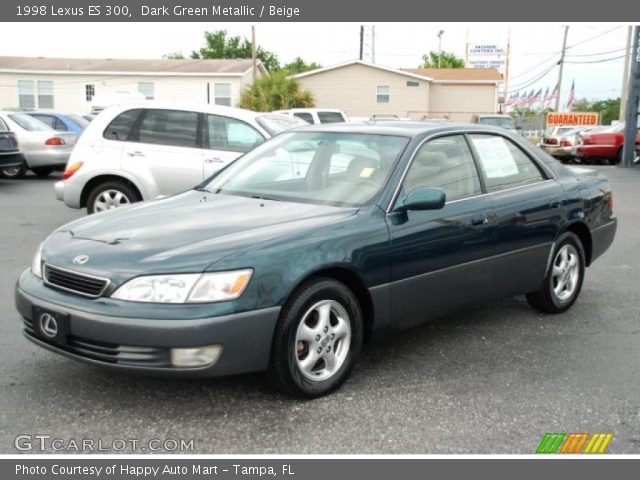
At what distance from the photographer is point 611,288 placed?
682 cm

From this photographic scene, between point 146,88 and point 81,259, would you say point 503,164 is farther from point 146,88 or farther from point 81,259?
point 146,88

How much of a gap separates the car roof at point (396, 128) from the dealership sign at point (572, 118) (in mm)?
38828

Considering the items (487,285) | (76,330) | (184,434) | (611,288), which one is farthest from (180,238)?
(611,288)

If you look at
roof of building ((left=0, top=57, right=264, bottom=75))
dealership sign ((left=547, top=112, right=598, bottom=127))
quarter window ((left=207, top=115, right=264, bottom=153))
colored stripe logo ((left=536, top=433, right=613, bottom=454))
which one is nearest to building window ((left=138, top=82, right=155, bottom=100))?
roof of building ((left=0, top=57, right=264, bottom=75))

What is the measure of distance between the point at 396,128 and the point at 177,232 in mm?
1805

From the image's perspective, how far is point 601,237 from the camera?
20.6ft

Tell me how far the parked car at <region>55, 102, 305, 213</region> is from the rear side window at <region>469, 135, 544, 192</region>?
4556mm

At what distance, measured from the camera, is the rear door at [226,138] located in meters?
9.51

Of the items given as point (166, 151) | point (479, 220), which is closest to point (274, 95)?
point (166, 151)

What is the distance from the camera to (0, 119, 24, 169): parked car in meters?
14.4

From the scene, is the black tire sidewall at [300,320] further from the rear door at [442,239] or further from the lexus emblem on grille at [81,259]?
the lexus emblem on grille at [81,259]

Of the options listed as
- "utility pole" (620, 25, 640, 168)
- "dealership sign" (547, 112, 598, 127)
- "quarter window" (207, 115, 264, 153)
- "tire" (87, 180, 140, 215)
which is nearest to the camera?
"tire" (87, 180, 140, 215)

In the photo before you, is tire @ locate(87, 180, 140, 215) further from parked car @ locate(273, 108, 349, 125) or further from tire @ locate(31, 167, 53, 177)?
parked car @ locate(273, 108, 349, 125)

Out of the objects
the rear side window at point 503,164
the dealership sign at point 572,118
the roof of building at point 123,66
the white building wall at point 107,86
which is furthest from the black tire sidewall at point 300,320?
the dealership sign at point 572,118
